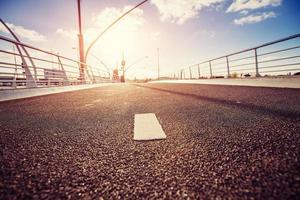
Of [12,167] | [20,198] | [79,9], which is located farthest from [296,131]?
[79,9]

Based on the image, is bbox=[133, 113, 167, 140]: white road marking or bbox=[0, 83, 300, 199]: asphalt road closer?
bbox=[0, 83, 300, 199]: asphalt road

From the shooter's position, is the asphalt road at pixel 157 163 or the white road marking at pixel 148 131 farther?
the white road marking at pixel 148 131

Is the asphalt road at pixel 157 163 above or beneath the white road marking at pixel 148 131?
beneath

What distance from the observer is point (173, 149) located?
4.99ft

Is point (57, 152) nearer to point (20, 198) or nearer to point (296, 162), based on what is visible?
point (20, 198)

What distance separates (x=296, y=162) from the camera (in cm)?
113

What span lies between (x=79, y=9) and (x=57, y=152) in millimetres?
17915

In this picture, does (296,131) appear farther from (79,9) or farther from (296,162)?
(79,9)

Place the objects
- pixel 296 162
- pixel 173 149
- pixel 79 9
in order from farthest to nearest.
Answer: pixel 79 9 < pixel 173 149 < pixel 296 162

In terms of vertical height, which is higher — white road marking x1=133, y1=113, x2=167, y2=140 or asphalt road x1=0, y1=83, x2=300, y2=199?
white road marking x1=133, y1=113, x2=167, y2=140

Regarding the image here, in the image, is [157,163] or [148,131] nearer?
[157,163]

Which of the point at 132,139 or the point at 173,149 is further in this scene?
the point at 132,139

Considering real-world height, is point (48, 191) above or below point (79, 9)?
below

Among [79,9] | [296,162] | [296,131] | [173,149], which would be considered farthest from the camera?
[79,9]
